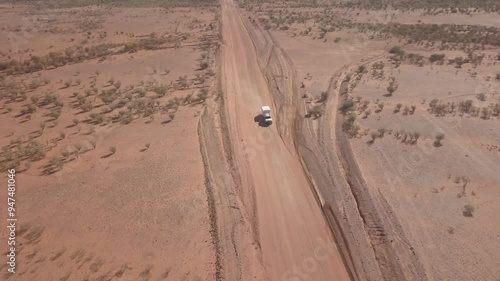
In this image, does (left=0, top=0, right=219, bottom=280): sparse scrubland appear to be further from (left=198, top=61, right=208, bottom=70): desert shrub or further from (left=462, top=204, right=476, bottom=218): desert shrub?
(left=462, top=204, right=476, bottom=218): desert shrub

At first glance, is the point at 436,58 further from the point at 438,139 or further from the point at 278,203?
the point at 278,203

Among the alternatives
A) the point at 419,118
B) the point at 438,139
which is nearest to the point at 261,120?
the point at 419,118

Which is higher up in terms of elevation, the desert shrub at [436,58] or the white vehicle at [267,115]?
the desert shrub at [436,58]

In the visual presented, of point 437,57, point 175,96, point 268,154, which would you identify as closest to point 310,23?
point 437,57

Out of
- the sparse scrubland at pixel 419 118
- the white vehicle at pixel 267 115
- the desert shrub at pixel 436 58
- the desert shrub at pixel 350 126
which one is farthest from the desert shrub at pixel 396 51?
the white vehicle at pixel 267 115

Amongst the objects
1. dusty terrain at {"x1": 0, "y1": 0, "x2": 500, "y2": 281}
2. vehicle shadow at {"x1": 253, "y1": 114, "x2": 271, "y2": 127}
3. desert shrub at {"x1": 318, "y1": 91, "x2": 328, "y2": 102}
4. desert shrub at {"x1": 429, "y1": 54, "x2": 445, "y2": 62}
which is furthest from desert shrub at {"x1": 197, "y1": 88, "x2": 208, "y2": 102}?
desert shrub at {"x1": 429, "y1": 54, "x2": 445, "y2": 62}

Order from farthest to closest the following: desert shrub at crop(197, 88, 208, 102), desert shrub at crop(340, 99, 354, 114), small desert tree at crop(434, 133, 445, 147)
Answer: desert shrub at crop(197, 88, 208, 102) → desert shrub at crop(340, 99, 354, 114) → small desert tree at crop(434, 133, 445, 147)

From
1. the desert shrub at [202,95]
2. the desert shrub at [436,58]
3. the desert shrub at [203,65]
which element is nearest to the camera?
the desert shrub at [202,95]

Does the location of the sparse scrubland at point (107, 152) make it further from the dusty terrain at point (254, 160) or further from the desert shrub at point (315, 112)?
the desert shrub at point (315, 112)

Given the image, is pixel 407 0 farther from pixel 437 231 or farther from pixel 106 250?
pixel 106 250
